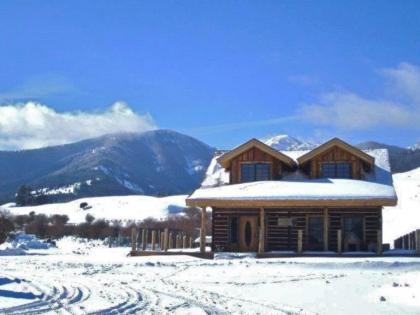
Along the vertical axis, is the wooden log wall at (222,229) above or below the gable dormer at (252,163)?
below

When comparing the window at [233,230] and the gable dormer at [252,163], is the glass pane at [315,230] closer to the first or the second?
the gable dormer at [252,163]

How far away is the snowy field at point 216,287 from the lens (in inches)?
555

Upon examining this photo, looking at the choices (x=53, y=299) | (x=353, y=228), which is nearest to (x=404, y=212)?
(x=353, y=228)

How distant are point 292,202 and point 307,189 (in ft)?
4.48

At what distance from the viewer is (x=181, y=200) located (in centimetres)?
11950

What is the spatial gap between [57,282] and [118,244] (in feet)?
131

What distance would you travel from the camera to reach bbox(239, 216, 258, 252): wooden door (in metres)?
32.8

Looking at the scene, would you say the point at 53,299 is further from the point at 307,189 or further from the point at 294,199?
the point at 307,189

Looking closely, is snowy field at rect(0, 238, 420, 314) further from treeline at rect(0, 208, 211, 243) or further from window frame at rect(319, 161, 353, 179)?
treeline at rect(0, 208, 211, 243)

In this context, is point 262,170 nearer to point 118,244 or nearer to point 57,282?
point 57,282

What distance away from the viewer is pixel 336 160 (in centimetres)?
3278

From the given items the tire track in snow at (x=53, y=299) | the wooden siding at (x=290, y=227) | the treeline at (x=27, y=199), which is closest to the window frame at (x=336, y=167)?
the wooden siding at (x=290, y=227)

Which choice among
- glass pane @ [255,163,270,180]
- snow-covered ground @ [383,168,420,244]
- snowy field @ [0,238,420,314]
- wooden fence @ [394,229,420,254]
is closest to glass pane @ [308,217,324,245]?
glass pane @ [255,163,270,180]

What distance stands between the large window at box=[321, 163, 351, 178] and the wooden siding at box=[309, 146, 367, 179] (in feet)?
0.53
